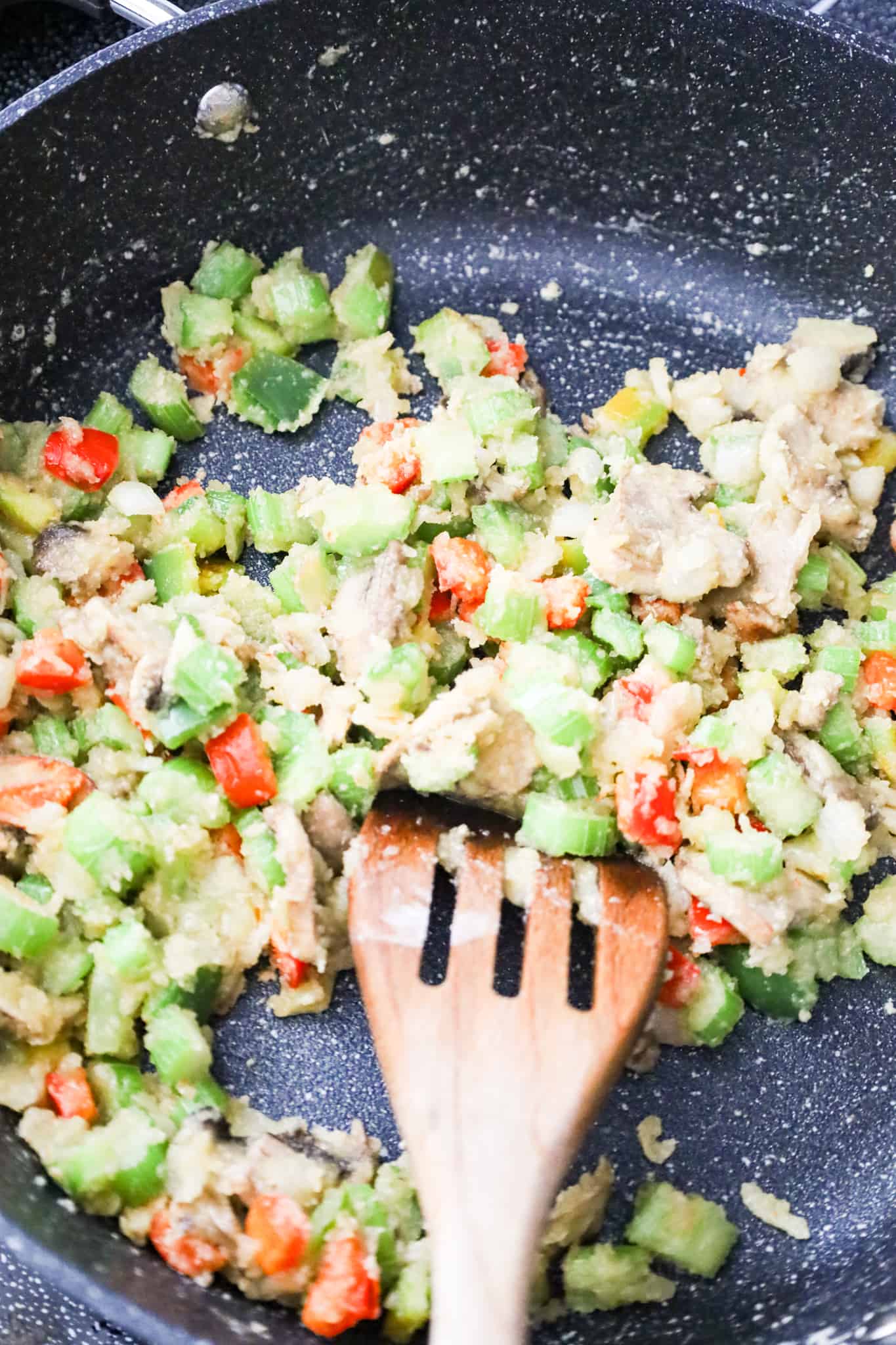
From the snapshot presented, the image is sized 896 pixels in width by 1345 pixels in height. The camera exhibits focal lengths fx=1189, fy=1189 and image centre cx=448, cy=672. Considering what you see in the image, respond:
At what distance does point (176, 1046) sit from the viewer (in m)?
1.98

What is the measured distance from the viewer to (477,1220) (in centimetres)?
169

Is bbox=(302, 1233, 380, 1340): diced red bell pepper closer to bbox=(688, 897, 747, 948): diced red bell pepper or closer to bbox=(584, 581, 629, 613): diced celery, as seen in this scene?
bbox=(688, 897, 747, 948): diced red bell pepper

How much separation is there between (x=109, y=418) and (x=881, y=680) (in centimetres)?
164

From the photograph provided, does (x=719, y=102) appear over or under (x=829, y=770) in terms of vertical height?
over

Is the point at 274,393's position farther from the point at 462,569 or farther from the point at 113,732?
the point at 113,732

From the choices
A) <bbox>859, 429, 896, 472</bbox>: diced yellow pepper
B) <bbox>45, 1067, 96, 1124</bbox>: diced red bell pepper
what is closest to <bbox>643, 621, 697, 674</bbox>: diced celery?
<bbox>859, 429, 896, 472</bbox>: diced yellow pepper

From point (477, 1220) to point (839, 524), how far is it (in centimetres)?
→ 147

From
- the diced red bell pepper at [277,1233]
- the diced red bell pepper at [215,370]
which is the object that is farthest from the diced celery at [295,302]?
the diced red bell pepper at [277,1233]

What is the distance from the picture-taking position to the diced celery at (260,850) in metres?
2.06

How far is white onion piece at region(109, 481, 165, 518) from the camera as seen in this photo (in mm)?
2340

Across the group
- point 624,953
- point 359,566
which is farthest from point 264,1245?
point 359,566

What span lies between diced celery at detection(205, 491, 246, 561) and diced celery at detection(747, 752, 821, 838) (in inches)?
43.3

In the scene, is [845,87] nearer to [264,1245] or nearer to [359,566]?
[359,566]

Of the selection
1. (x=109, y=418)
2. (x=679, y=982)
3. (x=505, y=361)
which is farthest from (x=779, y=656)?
(x=109, y=418)
